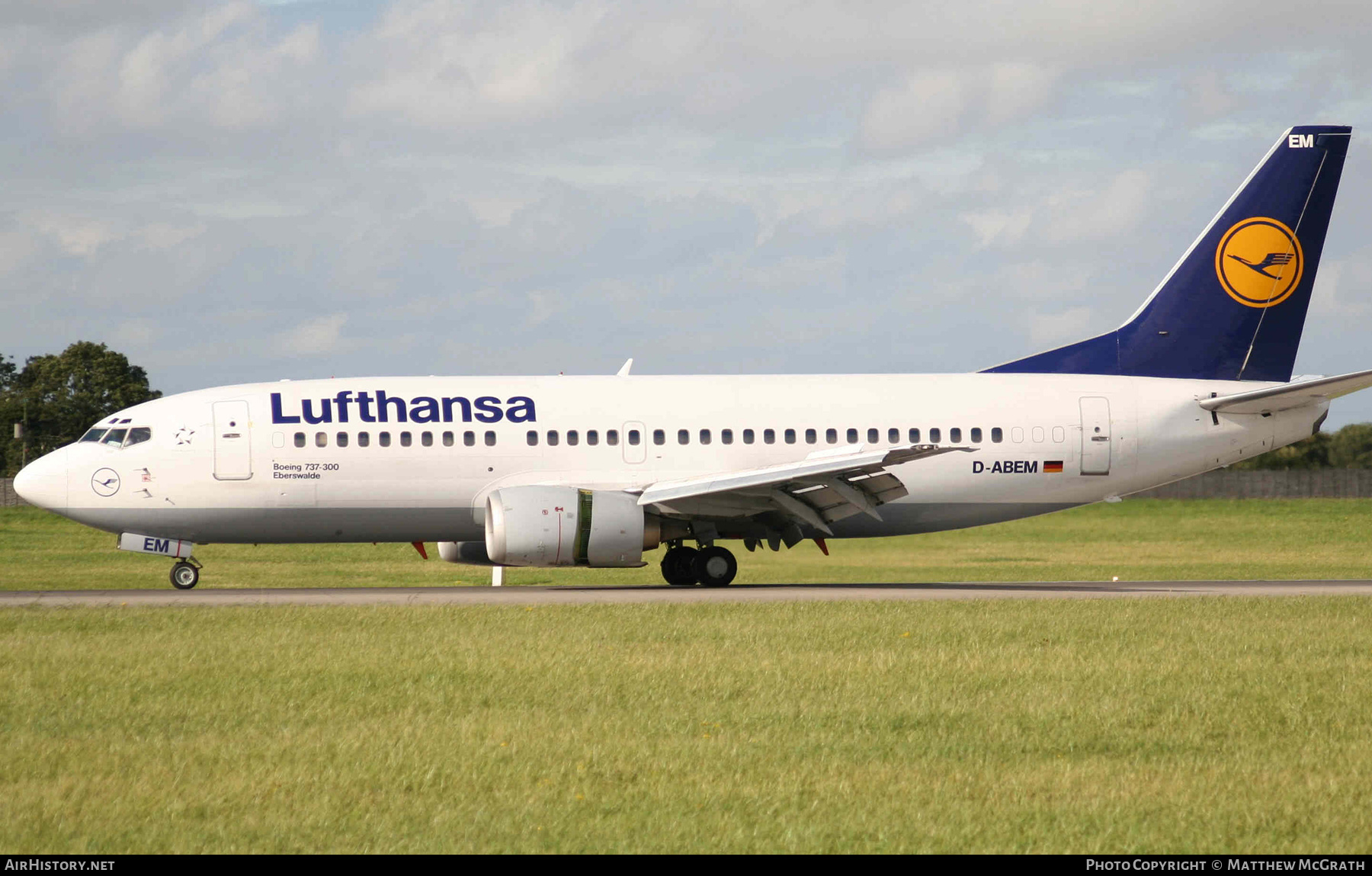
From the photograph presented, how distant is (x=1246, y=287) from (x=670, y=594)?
1263 cm

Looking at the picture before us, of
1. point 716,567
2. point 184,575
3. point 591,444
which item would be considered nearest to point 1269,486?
point 716,567

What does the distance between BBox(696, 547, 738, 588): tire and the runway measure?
0.55 metres

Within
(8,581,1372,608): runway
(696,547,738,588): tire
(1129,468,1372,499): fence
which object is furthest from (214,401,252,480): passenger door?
(1129,468,1372,499): fence

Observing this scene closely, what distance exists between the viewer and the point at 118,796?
328 inches

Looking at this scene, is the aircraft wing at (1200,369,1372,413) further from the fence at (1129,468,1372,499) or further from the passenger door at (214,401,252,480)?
the fence at (1129,468,1372,499)

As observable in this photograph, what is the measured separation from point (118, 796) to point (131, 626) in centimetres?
892

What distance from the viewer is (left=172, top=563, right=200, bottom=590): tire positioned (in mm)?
23969

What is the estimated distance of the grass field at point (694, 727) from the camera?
772 cm

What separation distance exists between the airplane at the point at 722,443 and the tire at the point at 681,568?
0.13ft

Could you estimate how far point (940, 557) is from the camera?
26.7 m

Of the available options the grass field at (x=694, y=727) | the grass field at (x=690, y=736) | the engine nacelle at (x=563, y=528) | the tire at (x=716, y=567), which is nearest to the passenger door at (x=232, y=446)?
the engine nacelle at (x=563, y=528)

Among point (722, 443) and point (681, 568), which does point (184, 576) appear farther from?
point (722, 443)
